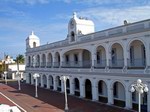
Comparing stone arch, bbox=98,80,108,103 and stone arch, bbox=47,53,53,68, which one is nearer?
stone arch, bbox=98,80,108,103

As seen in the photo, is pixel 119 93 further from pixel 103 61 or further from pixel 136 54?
pixel 136 54

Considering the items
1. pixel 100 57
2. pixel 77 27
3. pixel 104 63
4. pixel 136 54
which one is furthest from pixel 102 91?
pixel 77 27

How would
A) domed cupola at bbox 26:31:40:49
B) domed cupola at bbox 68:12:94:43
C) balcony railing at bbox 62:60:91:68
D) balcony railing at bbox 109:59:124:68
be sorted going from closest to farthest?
balcony railing at bbox 109:59:124:68, domed cupola at bbox 68:12:94:43, balcony railing at bbox 62:60:91:68, domed cupola at bbox 26:31:40:49

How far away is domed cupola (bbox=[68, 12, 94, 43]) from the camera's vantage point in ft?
118

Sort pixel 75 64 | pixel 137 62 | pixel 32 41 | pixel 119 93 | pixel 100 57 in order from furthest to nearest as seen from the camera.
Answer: pixel 32 41
pixel 75 64
pixel 100 57
pixel 119 93
pixel 137 62

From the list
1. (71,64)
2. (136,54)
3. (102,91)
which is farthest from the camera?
(71,64)

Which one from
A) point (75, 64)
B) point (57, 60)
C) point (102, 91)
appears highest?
point (57, 60)

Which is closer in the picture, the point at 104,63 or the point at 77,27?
the point at 104,63

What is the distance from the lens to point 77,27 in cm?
3609

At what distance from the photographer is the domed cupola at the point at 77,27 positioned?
36059 mm

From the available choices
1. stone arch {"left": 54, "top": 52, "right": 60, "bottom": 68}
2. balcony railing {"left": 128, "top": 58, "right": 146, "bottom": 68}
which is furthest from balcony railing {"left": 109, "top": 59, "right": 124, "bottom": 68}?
stone arch {"left": 54, "top": 52, "right": 60, "bottom": 68}

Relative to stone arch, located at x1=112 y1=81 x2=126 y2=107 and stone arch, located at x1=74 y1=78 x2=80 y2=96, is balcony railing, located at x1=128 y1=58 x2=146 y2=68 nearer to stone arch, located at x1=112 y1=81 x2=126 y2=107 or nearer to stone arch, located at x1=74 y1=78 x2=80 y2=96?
stone arch, located at x1=112 y1=81 x2=126 y2=107

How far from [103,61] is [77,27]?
6.90 m

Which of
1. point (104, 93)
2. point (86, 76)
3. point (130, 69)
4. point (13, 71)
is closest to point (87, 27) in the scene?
point (86, 76)
